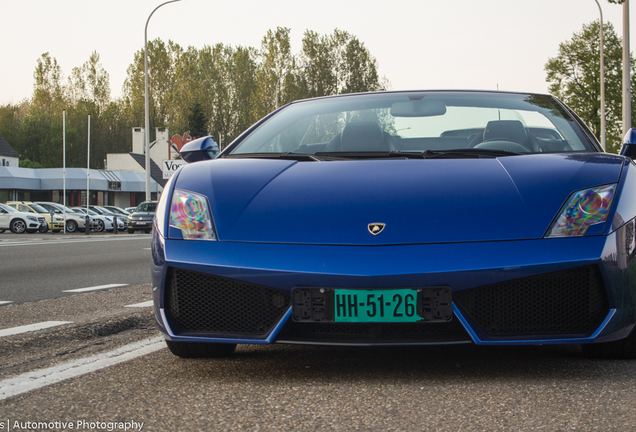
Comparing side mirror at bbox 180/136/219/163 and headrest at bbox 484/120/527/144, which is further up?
headrest at bbox 484/120/527/144

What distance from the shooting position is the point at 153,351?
3615mm

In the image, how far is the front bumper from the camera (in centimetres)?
269

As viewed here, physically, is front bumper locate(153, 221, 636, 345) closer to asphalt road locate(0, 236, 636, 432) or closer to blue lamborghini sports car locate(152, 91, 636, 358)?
blue lamborghini sports car locate(152, 91, 636, 358)

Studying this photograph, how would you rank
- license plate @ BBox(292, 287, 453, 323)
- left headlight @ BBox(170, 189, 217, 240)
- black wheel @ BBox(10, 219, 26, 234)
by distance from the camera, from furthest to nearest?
1. black wheel @ BBox(10, 219, 26, 234)
2. left headlight @ BBox(170, 189, 217, 240)
3. license plate @ BBox(292, 287, 453, 323)

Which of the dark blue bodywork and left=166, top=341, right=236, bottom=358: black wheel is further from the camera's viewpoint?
left=166, top=341, right=236, bottom=358: black wheel

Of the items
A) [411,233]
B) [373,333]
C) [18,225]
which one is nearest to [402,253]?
[411,233]

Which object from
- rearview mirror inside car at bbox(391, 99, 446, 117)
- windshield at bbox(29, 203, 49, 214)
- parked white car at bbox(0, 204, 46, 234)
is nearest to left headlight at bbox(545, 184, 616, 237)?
rearview mirror inside car at bbox(391, 99, 446, 117)

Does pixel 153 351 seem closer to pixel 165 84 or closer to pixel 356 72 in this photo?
pixel 356 72

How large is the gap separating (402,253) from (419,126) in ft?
5.51

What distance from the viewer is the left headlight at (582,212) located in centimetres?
278

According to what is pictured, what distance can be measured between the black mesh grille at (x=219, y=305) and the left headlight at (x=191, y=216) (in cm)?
16

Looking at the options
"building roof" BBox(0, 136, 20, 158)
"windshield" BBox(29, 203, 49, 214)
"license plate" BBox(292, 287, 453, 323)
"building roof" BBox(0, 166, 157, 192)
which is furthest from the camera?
"building roof" BBox(0, 136, 20, 158)

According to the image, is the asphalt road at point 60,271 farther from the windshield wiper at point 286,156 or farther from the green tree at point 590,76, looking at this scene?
the green tree at point 590,76

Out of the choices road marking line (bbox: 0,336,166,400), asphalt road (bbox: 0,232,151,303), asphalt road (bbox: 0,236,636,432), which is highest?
asphalt road (bbox: 0,236,636,432)
